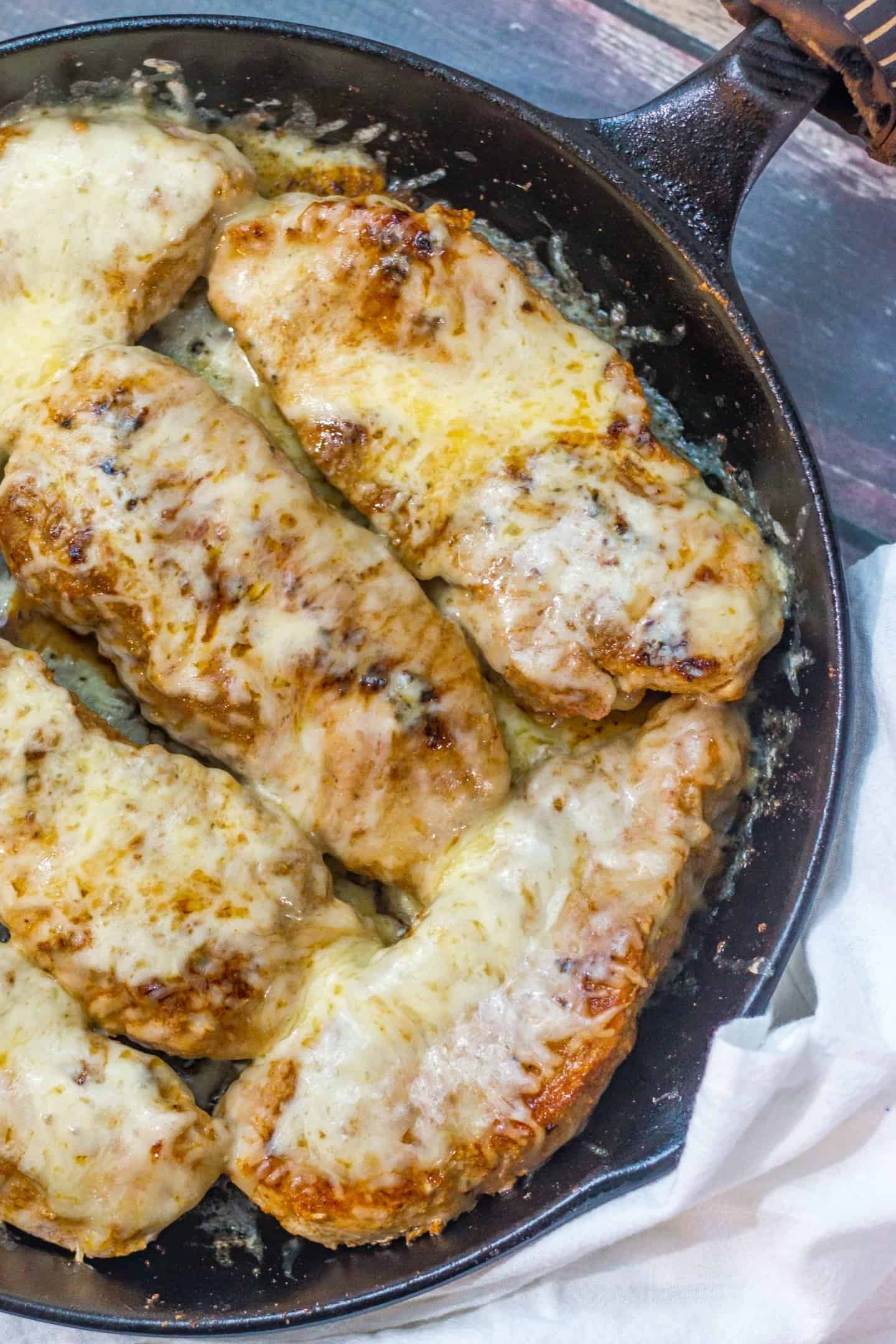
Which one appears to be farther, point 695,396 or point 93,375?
point 695,396

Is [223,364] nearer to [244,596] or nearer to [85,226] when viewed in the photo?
[85,226]

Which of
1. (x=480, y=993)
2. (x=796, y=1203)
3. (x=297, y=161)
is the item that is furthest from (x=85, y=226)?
(x=796, y=1203)

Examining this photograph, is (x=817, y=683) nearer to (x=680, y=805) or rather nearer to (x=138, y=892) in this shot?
(x=680, y=805)

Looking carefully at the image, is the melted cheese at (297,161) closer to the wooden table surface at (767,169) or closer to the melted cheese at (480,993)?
the wooden table surface at (767,169)

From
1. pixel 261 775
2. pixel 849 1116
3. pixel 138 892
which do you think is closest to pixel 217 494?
pixel 261 775

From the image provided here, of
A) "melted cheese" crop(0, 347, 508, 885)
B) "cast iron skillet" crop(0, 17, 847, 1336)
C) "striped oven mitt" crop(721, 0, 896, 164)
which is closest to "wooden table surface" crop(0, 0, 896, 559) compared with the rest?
"cast iron skillet" crop(0, 17, 847, 1336)

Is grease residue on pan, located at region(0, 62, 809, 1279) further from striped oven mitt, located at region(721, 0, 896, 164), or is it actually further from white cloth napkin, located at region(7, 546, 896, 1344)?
striped oven mitt, located at region(721, 0, 896, 164)
